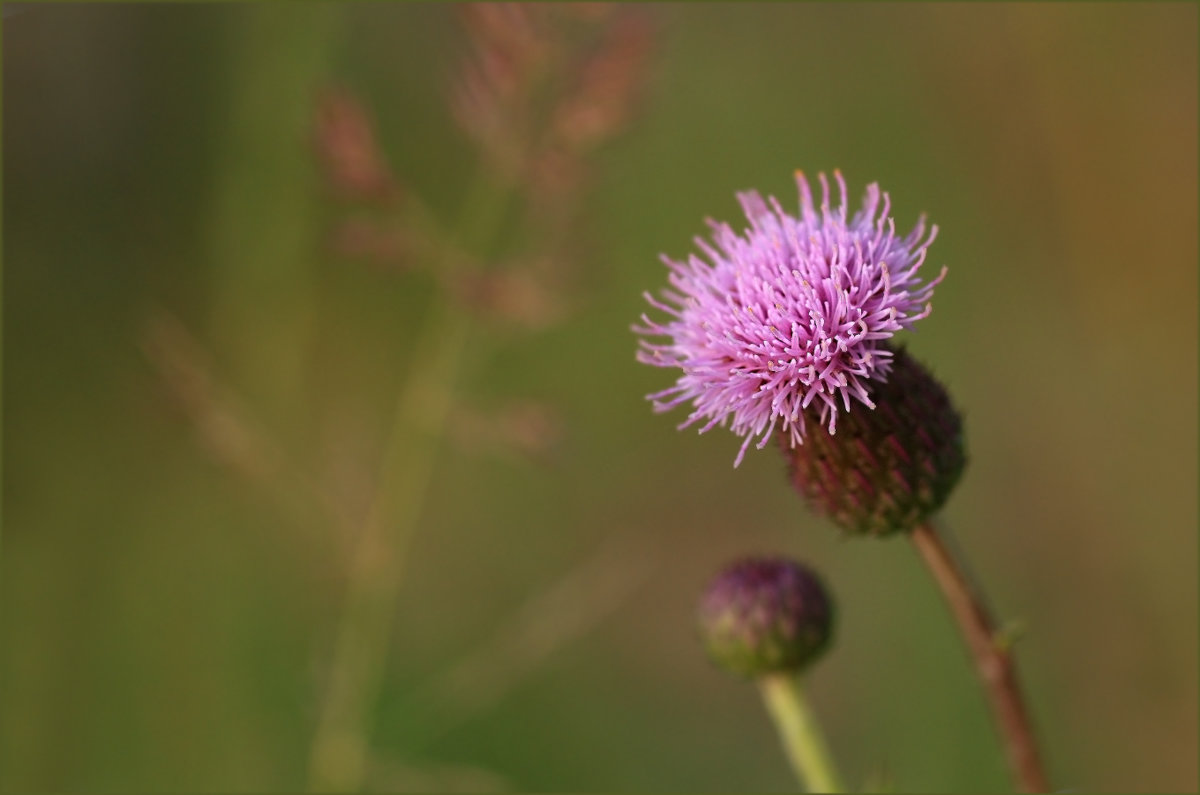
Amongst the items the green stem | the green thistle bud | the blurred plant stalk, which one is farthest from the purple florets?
the green stem

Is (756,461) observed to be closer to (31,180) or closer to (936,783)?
(936,783)

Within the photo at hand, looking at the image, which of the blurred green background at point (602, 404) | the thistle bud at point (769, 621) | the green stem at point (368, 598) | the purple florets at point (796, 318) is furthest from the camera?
the blurred green background at point (602, 404)

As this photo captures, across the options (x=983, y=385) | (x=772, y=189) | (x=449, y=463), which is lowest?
(x=983, y=385)

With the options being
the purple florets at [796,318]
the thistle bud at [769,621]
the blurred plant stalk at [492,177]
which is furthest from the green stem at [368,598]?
the purple florets at [796,318]

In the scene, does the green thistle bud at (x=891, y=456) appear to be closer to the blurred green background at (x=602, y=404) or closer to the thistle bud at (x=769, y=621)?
the thistle bud at (x=769, y=621)

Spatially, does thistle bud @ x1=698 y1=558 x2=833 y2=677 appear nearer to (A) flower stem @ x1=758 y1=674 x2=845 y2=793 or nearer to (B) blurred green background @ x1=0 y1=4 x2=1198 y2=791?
(A) flower stem @ x1=758 y1=674 x2=845 y2=793

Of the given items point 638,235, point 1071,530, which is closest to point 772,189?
point 638,235

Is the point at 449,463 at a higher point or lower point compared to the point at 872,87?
lower
